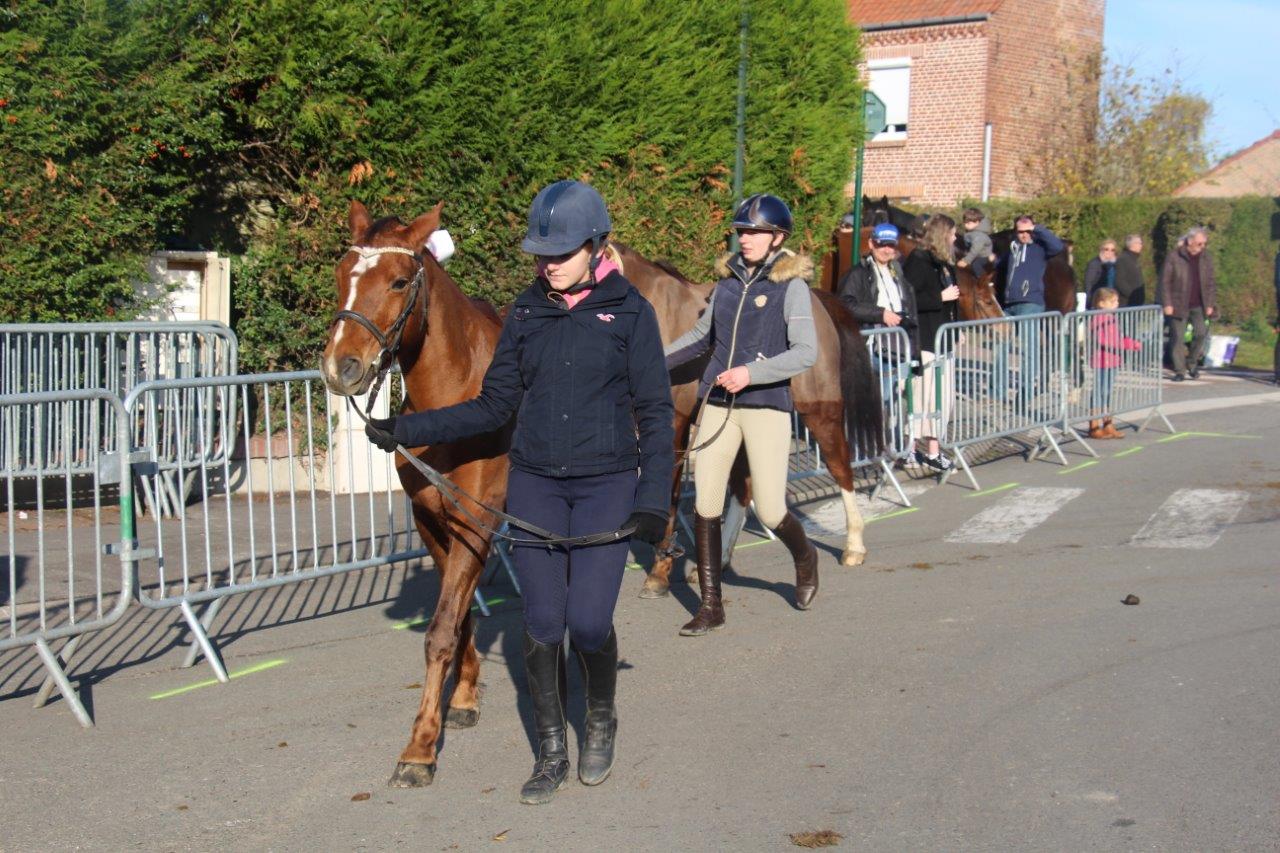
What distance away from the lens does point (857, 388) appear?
10.0 m

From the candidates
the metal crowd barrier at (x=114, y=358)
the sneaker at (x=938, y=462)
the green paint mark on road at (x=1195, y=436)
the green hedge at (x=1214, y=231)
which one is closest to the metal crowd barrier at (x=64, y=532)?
the metal crowd barrier at (x=114, y=358)

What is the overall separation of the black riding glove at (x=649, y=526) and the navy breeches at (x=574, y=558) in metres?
0.16

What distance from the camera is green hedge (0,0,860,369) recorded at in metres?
9.60

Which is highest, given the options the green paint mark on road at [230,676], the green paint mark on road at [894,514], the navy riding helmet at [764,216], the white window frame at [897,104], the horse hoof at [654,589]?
the white window frame at [897,104]

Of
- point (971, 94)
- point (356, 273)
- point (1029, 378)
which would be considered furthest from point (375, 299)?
point (971, 94)

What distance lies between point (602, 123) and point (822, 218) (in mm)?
4410

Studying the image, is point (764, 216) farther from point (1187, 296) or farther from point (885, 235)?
point (1187, 296)

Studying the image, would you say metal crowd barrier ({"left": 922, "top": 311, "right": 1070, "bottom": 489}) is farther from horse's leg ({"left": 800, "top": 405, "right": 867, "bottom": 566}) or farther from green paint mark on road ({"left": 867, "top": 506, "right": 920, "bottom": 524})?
horse's leg ({"left": 800, "top": 405, "right": 867, "bottom": 566})

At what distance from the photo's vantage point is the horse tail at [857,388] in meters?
9.59

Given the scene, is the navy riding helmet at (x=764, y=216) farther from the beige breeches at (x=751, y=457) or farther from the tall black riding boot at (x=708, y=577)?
the tall black riding boot at (x=708, y=577)

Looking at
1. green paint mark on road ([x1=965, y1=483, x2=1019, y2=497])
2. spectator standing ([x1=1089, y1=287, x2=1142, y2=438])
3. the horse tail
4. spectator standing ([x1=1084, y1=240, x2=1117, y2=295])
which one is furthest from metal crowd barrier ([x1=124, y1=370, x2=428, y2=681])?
spectator standing ([x1=1084, y1=240, x2=1117, y2=295])

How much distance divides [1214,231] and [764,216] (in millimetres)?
22815

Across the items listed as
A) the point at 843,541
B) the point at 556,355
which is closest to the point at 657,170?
the point at 843,541

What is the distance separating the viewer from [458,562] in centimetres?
562
